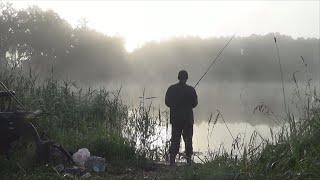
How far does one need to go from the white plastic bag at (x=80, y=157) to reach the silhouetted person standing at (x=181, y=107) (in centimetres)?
172

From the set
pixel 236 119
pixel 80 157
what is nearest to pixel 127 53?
pixel 236 119

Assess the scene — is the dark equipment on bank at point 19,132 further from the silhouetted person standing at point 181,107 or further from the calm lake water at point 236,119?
the calm lake water at point 236,119

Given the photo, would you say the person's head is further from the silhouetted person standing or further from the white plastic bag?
the white plastic bag

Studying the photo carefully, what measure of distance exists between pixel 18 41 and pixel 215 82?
98.1 feet

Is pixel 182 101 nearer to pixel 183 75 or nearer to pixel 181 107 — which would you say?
pixel 181 107

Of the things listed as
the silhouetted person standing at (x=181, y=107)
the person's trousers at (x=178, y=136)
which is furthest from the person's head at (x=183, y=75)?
the person's trousers at (x=178, y=136)

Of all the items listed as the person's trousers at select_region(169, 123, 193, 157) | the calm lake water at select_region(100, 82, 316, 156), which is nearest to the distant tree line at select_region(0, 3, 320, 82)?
the calm lake water at select_region(100, 82, 316, 156)

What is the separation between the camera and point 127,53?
54.8 metres

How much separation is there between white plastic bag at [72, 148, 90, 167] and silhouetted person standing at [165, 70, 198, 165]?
1.72 m

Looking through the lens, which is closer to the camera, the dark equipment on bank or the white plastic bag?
the dark equipment on bank

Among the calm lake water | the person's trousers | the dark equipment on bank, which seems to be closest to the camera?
the dark equipment on bank

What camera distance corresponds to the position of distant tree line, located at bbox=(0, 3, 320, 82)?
4825cm

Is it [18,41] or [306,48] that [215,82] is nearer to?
[306,48]

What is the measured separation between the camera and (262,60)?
57.1 m
